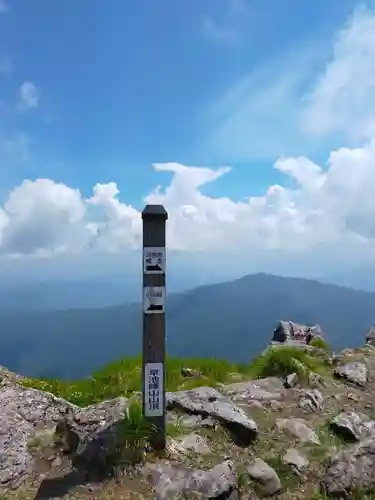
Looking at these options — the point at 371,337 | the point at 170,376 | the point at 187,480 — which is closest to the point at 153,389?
the point at 187,480

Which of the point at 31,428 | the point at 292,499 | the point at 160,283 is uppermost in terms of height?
the point at 160,283

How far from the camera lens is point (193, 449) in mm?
6391

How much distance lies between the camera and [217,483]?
5648 mm

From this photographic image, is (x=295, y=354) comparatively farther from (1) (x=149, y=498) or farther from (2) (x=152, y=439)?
(1) (x=149, y=498)

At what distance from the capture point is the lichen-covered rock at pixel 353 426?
7094 mm

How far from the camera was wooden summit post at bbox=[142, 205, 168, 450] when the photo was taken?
618 cm

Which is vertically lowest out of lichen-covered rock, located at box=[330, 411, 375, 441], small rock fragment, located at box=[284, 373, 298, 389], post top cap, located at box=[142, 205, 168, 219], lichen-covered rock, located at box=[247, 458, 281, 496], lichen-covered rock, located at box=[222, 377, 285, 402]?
lichen-covered rock, located at box=[247, 458, 281, 496]

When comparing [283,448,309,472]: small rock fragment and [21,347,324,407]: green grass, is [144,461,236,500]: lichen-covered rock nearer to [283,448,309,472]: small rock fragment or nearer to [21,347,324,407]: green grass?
[283,448,309,472]: small rock fragment

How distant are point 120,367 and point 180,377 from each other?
132 cm

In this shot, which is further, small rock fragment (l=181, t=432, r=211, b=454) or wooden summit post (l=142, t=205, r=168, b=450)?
small rock fragment (l=181, t=432, r=211, b=454)

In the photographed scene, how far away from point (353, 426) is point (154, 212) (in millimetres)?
4419

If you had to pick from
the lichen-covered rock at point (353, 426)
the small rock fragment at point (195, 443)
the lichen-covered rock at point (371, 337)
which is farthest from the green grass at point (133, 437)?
the lichen-covered rock at point (371, 337)

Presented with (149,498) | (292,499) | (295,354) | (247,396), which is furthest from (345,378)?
(149,498)

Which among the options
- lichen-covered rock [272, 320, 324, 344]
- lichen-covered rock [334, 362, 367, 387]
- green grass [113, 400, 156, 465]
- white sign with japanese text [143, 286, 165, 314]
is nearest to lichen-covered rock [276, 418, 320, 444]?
green grass [113, 400, 156, 465]
